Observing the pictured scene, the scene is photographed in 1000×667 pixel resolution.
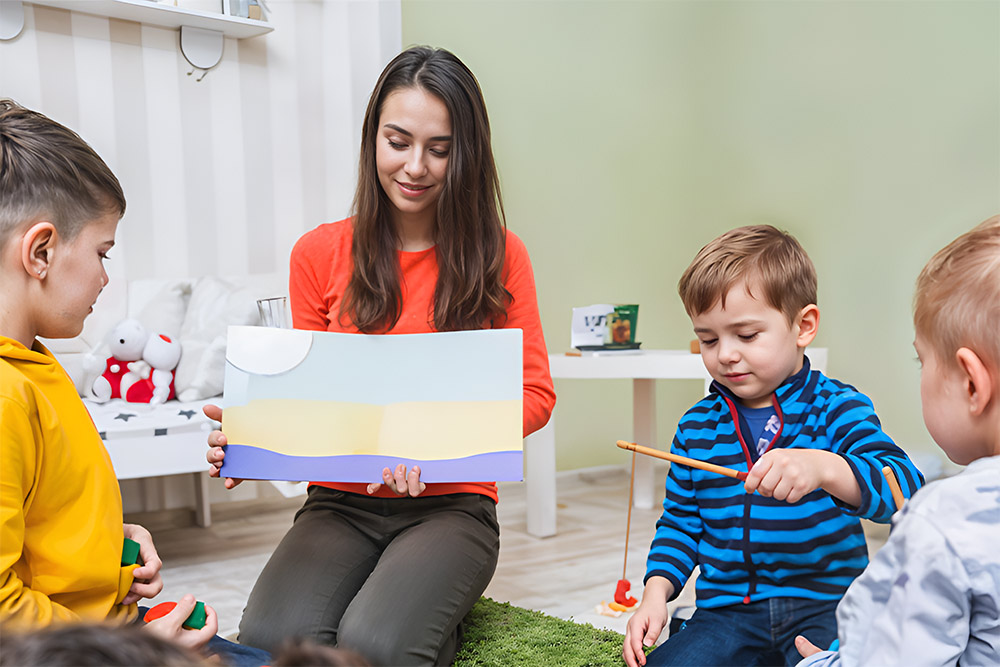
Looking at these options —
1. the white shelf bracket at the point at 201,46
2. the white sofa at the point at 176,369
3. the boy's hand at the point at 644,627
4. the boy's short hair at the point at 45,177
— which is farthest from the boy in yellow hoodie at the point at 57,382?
the white shelf bracket at the point at 201,46

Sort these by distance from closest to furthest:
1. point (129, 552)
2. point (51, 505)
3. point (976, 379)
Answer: point (976, 379), point (51, 505), point (129, 552)

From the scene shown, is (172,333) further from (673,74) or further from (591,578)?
(673,74)

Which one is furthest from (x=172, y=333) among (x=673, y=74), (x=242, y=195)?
(x=673, y=74)

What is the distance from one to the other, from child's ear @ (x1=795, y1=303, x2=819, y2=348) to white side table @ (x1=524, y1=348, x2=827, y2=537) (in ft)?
3.90

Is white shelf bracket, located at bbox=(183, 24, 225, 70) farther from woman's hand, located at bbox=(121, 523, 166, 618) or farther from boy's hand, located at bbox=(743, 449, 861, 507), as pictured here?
boy's hand, located at bbox=(743, 449, 861, 507)

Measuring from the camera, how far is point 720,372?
1.22 metres

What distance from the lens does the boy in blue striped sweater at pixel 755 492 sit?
116 cm

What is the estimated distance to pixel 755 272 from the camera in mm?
1201

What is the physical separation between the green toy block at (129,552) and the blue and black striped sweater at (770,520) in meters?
0.67

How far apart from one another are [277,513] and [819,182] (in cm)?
221

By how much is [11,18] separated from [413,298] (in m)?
1.67

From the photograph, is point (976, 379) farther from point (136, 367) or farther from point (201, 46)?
point (201, 46)

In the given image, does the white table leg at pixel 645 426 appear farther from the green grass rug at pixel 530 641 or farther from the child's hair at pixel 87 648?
the child's hair at pixel 87 648

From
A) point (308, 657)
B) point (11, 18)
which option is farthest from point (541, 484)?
point (308, 657)
